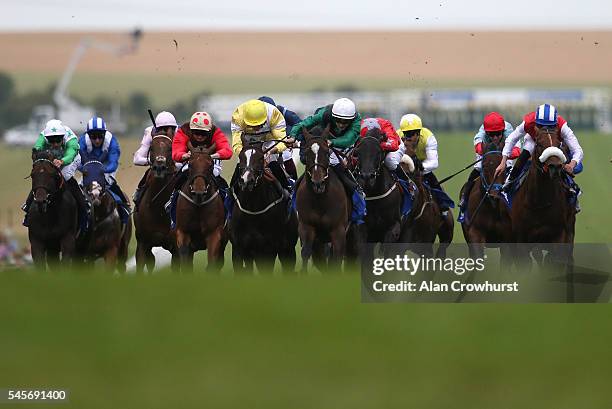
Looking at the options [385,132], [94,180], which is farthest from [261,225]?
[94,180]

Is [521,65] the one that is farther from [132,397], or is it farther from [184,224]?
[132,397]

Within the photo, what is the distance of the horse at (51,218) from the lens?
56.6ft

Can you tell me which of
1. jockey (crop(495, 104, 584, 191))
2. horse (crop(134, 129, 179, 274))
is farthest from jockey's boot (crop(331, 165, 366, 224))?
horse (crop(134, 129, 179, 274))

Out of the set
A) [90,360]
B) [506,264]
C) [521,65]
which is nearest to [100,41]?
[521,65]

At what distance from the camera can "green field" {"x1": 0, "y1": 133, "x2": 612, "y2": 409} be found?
29.0 ft

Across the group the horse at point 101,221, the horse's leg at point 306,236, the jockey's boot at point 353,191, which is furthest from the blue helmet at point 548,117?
the horse at point 101,221

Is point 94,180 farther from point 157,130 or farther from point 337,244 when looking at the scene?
point 337,244

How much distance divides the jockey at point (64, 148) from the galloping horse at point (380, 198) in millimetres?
2886

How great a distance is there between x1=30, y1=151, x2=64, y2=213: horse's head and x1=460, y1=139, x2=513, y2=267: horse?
454 cm

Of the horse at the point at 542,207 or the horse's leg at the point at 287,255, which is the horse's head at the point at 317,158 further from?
the horse at the point at 542,207

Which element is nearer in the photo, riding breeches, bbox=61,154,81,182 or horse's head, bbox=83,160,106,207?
riding breeches, bbox=61,154,81,182

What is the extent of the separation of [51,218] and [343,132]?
10.2 ft

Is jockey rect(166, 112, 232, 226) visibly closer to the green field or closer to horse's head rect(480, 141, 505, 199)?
horse's head rect(480, 141, 505, 199)

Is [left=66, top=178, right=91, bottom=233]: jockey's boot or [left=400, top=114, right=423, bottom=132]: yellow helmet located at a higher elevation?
[left=400, top=114, right=423, bottom=132]: yellow helmet
